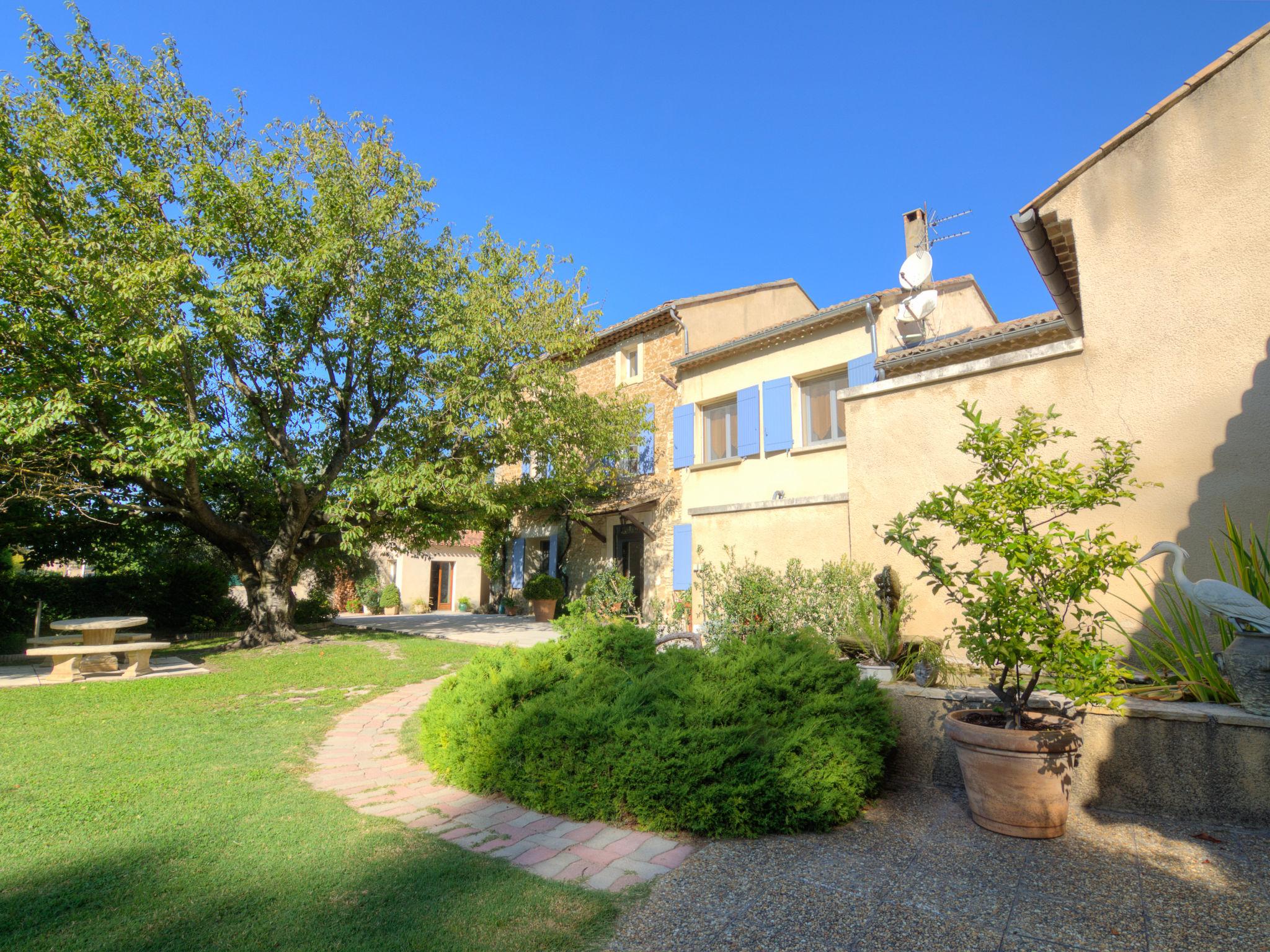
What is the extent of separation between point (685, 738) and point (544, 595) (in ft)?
48.2

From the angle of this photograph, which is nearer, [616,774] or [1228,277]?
[616,774]

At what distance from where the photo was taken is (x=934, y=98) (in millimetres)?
10078

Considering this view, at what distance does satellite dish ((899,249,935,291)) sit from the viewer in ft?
39.7

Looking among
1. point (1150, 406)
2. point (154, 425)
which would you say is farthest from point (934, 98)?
point (154, 425)

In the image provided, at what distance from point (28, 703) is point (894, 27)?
13798mm

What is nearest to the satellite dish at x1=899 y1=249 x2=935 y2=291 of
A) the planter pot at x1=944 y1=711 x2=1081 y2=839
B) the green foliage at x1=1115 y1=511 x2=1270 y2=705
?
the green foliage at x1=1115 y1=511 x2=1270 y2=705

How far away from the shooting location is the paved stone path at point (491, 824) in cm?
322

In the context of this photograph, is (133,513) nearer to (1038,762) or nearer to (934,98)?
(1038,762)

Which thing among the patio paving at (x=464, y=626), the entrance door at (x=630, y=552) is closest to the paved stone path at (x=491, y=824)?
the patio paving at (x=464, y=626)

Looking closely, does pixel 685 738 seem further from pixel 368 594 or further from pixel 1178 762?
Answer: pixel 368 594

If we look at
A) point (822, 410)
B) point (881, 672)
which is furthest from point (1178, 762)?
point (822, 410)

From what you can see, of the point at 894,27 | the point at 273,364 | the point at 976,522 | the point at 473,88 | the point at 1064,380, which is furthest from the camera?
the point at 273,364

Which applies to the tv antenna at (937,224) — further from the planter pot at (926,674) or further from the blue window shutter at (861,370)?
the planter pot at (926,674)

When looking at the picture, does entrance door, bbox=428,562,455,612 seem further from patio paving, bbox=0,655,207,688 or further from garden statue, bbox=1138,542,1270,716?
garden statue, bbox=1138,542,1270,716
